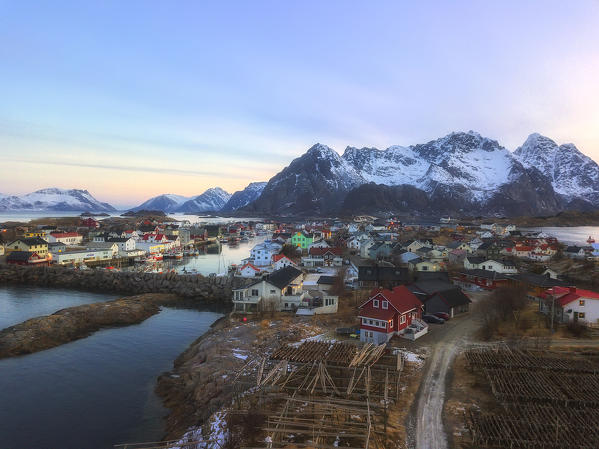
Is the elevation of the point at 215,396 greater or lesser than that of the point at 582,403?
lesser

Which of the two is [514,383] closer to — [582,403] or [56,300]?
[582,403]

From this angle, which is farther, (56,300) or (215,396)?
(56,300)

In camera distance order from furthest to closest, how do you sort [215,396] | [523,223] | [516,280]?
[523,223] < [516,280] < [215,396]

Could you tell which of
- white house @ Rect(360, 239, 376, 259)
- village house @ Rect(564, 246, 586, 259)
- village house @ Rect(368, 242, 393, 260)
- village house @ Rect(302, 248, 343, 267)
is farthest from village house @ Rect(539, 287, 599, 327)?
village house @ Rect(564, 246, 586, 259)

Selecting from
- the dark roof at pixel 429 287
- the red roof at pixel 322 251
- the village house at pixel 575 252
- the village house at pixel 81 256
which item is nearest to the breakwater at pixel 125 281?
the village house at pixel 81 256

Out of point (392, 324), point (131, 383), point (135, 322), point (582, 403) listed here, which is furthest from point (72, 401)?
point (582, 403)

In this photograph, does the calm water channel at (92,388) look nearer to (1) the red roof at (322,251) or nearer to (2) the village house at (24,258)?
(2) the village house at (24,258)

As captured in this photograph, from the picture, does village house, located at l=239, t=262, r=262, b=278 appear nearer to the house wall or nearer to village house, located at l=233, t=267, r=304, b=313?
village house, located at l=233, t=267, r=304, b=313
